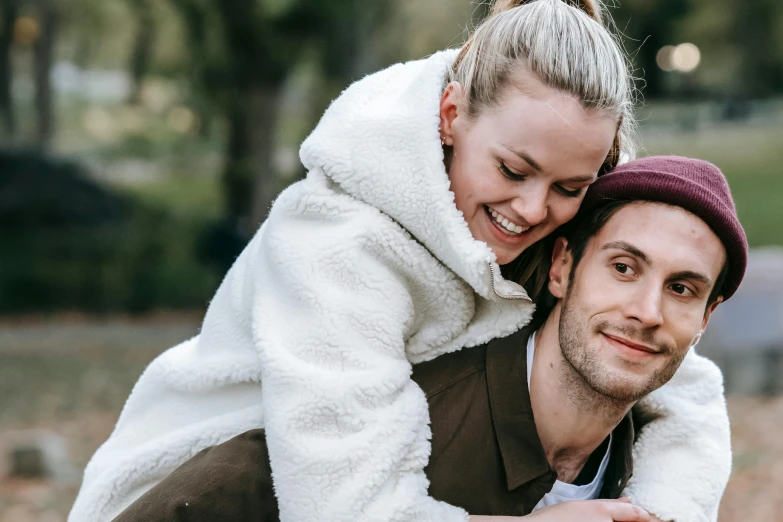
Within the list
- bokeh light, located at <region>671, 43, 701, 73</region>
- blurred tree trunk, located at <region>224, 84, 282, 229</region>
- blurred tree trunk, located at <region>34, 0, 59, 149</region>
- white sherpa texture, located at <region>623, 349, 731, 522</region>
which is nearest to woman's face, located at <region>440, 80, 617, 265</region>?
white sherpa texture, located at <region>623, 349, 731, 522</region>

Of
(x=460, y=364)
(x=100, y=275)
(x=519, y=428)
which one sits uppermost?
(x=460, y=364)

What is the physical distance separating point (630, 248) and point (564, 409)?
45 cm

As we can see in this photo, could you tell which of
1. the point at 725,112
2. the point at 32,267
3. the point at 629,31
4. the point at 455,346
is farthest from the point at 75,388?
the point at 725,112

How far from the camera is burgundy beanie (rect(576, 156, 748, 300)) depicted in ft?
7.72

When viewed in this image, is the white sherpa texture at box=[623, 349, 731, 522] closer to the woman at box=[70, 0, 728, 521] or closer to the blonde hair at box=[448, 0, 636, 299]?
the woman at box=[70, 0, 728, 521]

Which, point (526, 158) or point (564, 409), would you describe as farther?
point (564, 409)

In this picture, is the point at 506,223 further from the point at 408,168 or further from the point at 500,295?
the point at 408,168

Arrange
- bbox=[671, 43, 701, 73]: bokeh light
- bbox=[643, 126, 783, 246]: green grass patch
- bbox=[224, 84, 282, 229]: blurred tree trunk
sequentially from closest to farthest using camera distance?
bbox=[224, 84, 282, 229]: blurred tree trunk → bbox=[643, 126, 783, 246]: green grass patch → bbox=[671, 43, 701, 73]: bokeh light

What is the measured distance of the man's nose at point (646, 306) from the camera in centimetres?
228

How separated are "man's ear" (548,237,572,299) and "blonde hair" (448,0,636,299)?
35cm

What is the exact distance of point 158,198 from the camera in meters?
16.7

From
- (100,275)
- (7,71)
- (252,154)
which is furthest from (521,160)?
(7,71)

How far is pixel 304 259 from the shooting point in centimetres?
231

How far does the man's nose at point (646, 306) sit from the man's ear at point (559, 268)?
0.81ft
